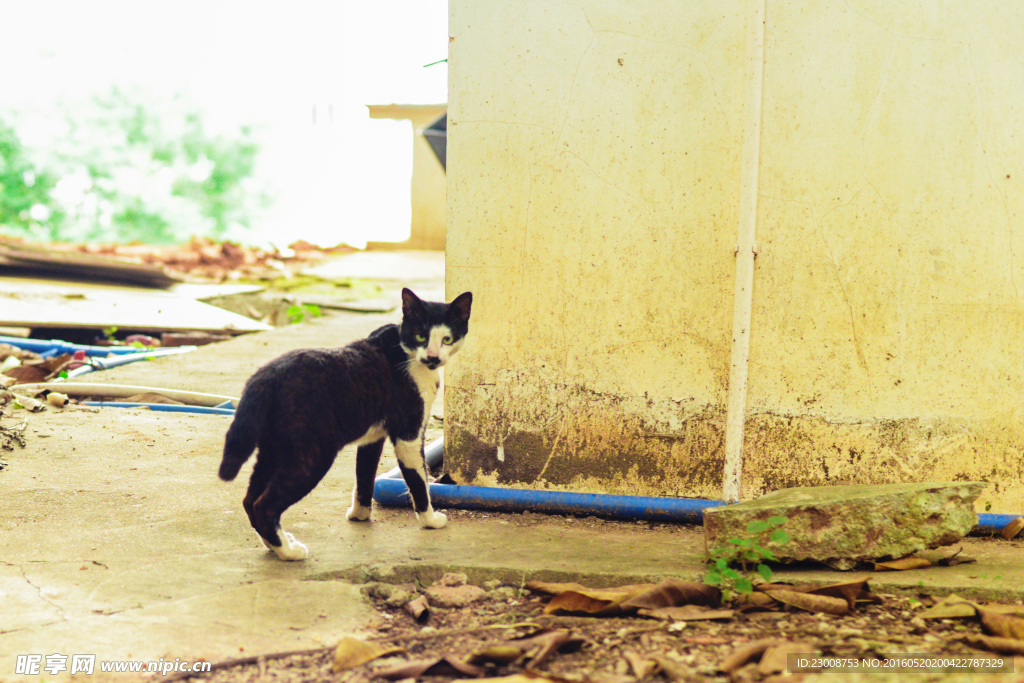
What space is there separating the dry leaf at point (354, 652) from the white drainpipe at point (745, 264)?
151cm

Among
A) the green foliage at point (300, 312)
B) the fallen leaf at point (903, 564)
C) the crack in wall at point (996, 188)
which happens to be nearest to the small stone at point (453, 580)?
the fallen leaf at point (903, 564)

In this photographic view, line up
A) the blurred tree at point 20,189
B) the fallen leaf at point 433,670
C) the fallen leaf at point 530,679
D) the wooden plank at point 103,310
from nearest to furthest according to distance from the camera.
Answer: the fallen leaf at point 530,679 → the fallen leaf at point 433,670 → the wooden plank at point 103,310 → the blurred tree at point 20,189

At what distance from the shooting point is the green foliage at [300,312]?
27.6 feet

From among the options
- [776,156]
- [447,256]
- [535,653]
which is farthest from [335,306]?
[535,653]

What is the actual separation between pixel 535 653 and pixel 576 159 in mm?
1827

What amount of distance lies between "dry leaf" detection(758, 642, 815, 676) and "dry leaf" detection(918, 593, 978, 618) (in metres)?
0.46

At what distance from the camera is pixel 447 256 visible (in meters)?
3.22

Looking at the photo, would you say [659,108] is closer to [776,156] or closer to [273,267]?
[776,156]

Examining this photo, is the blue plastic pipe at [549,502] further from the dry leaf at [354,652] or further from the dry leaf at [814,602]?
the dry leaf at [354,652]

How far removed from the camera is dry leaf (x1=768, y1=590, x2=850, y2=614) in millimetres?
2248

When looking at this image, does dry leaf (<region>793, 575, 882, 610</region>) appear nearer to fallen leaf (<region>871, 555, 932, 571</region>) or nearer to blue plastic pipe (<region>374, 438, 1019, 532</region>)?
fallen leaf (<region>871, 555, 932, 571</region>)

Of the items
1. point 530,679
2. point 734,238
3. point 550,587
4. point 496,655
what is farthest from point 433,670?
point 734,238

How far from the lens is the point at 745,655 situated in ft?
6.36

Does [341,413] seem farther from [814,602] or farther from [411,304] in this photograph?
[814,602]
